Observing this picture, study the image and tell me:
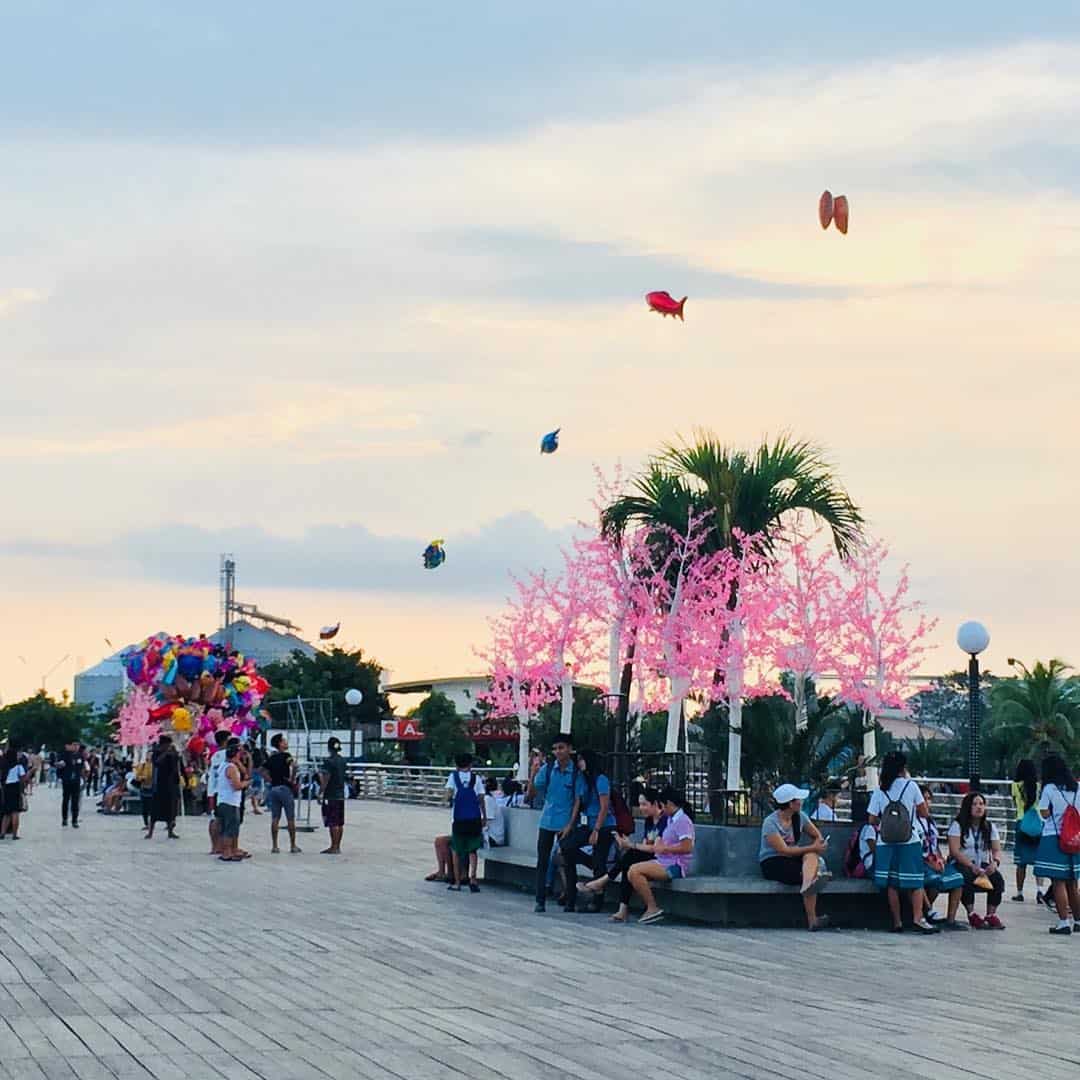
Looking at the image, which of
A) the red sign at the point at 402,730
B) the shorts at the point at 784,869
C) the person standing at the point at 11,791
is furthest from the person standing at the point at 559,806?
the red sign at the point at 402,730

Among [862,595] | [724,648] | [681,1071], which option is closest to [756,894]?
[681,1071]

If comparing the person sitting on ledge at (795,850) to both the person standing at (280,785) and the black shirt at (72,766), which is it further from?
the black shirt at (72,766)

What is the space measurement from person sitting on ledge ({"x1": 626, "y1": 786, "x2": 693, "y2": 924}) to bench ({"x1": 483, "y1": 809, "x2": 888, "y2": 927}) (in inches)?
6.1

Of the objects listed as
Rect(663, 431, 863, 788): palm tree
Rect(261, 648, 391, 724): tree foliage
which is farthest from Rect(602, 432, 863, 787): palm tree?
Rect(261, 648, 391, 724): tree foliage

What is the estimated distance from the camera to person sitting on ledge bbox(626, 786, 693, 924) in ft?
57.2

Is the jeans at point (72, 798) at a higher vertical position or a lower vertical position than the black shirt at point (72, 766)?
lower

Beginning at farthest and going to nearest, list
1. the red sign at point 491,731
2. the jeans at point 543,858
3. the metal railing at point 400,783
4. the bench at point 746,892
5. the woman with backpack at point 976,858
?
the red sign at point 491,731
the metal railing at point 400,783
the jeans at point 543,858
the woman with backpack at point 976,858
the bench at point 746,892

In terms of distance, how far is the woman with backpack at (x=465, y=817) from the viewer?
2078cm

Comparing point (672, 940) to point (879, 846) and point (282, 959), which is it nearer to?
point (879, 846)

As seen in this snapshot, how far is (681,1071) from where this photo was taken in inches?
370

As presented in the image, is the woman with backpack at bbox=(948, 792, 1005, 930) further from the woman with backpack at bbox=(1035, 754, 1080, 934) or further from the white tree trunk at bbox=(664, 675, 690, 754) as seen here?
the white tree trunk at bbox=(664, 675, 690, 754)

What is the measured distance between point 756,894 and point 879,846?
116 centimetres

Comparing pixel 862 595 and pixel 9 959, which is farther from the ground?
pixel 862 595

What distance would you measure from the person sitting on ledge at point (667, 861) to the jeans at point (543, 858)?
132 cm
